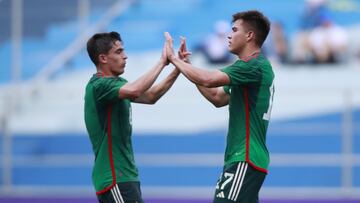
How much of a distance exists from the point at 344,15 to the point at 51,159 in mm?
5369

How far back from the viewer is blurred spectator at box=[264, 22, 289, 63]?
631 inches

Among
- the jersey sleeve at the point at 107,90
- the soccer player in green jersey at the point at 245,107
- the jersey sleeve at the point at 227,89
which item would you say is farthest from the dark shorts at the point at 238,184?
the jersey sleeve at the point at 107,90

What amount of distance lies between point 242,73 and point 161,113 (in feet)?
29.4

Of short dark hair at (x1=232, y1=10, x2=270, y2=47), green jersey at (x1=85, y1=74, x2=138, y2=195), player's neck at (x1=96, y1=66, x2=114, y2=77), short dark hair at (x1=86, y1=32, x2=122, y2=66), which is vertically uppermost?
short dark hair at (x1=232, y1=10, x2=270, y2=47)

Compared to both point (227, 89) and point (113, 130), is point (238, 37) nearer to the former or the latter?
point (227, 89)

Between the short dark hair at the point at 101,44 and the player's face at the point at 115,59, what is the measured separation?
3 cm

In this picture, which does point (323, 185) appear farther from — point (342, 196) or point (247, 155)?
point (247, 155)

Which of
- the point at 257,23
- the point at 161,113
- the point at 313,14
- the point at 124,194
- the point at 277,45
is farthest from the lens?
the point at 277,45

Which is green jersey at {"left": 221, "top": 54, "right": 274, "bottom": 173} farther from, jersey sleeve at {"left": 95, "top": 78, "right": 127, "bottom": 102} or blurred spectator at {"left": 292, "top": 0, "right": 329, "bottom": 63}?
blurred spectator at {"left": 292, "top": 0, "right": 329, "bottom": 63}

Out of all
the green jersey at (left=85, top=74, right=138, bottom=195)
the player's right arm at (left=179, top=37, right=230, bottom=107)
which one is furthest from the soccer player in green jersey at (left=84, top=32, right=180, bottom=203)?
the player's right arm at (left=179, top=37, right=230, bottom=107)

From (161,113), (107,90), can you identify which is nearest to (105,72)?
(107,90)

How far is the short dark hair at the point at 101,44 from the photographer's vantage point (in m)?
7.13

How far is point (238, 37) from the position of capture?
694cm

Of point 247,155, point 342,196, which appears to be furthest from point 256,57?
point 342,196
